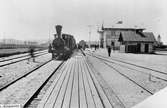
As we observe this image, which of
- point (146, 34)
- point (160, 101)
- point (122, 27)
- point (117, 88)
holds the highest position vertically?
point (122, 27)

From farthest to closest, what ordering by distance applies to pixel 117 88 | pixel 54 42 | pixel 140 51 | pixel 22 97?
pixel 140 51 < pixel 54 42 < pixel 117 88 < pixel 22 97

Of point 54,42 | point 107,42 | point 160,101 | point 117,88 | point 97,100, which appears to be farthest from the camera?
point 107,42

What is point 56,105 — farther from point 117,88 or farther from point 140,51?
point 140,51

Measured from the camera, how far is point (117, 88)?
8.27 meters

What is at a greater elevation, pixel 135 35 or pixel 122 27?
pixel 122 27

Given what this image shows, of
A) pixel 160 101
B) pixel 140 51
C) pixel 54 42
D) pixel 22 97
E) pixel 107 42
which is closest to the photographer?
pixel 160 101

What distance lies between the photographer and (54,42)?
78.8 ft

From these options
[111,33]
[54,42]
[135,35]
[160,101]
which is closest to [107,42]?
[111,33]

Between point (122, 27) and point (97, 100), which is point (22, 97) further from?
point (122, 27)

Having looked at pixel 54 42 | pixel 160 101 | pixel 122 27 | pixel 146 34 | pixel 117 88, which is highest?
pixel 122 27

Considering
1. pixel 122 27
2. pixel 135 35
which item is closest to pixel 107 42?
pixel 122 27

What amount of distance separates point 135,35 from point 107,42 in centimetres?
2471

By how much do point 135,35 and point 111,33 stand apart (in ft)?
82.1

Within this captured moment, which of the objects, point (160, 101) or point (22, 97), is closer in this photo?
point (160, 101)
